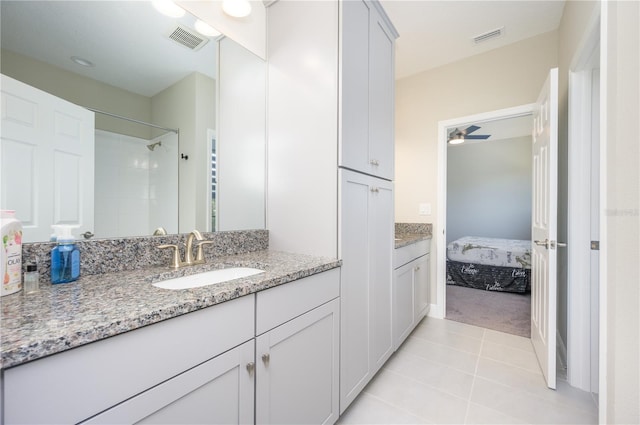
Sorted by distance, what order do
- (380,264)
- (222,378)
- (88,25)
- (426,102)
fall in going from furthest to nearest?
(426,102)
(380,264)
(88,25)
(222,378)

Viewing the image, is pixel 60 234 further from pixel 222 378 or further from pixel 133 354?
pixel 222 378

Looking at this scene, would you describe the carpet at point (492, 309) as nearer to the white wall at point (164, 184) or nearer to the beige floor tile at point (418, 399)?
the beige floor tile at point (418, 399)

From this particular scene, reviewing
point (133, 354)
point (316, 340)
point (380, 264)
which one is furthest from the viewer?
point (380, 264)

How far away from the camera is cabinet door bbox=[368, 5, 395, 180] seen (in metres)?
1.66

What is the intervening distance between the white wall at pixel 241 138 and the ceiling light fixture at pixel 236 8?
5.8 inches

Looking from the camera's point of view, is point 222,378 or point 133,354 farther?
point 222,378

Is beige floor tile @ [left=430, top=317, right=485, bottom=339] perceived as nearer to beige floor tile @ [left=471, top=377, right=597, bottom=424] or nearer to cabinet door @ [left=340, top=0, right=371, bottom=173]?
beige floor tile @ [left=471, top=377, right=597, bottom=424]

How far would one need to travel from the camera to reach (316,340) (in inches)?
46.5

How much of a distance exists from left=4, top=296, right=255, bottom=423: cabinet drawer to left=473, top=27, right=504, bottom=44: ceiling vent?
296 centimetres

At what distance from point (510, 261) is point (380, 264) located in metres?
2.75

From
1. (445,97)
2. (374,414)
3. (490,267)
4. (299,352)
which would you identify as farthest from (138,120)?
(490,267)

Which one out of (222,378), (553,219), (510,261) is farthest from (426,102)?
(222,378)

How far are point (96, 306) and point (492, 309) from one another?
343 cm

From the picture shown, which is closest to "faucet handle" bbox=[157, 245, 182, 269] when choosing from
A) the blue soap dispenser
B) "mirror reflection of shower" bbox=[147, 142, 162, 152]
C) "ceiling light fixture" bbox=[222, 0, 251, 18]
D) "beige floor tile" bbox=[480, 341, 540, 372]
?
the blue soap dispenser
